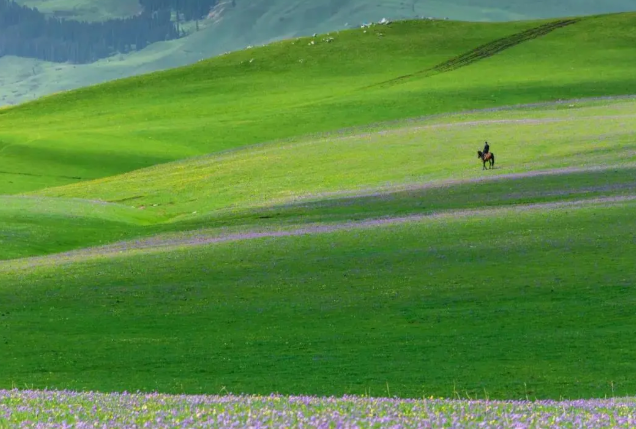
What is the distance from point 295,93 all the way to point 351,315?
4176 inches

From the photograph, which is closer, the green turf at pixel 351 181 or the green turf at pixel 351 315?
the green turf at pixel 351 315

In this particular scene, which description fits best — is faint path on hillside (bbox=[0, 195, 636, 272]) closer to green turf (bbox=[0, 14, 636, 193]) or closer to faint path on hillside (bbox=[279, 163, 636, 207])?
faint path on hillside (bbox=[279, 163, 636, 207])

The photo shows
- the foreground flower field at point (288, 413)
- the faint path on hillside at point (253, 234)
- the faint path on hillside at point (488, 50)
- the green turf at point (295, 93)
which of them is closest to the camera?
the foreground flower field at point (288, 413)

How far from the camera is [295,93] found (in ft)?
445

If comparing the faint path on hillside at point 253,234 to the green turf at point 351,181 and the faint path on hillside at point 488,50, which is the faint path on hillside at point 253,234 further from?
the faint path on hillside at point 488,50

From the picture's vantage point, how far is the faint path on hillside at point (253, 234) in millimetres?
44906

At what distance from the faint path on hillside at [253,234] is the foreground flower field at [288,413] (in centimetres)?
2865

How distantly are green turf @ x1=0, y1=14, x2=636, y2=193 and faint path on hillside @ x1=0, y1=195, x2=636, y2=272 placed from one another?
46.0 m

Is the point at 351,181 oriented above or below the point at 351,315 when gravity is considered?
above

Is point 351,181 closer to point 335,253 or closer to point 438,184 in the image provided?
point 438,184

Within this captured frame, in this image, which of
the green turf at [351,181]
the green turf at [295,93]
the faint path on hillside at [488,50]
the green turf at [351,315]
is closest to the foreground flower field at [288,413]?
the green turf at [351,315]

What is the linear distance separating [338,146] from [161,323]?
188 feet

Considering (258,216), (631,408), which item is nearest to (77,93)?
(258,216)

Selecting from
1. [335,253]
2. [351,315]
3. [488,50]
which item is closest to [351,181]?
[335,253]
